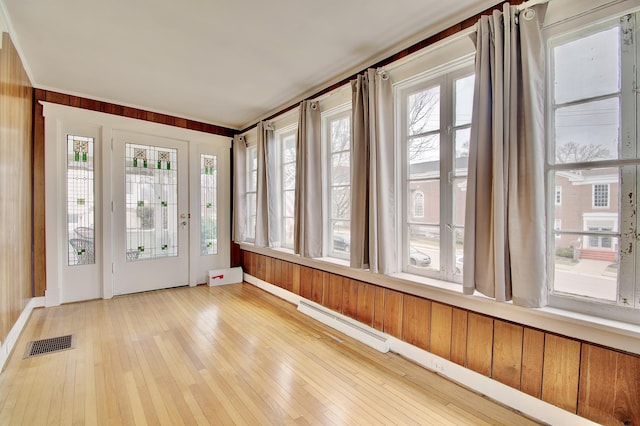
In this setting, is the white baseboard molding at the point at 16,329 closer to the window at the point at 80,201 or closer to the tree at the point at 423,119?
the window at the point at 80,201

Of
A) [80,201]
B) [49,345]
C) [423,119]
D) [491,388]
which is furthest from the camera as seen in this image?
[80,201]

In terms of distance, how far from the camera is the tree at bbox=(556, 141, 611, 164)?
4.85ft

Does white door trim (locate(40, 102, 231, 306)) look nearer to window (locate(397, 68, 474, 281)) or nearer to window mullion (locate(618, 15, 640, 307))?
window (locate(397, 68, 474, 281))

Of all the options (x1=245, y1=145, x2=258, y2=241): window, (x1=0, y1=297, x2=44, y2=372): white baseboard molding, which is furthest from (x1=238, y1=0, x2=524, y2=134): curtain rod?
(x1=0, y1=297, x2=44, y2=372): white baseboard molding

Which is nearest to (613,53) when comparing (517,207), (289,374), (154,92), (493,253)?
(517,207)

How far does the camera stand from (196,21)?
206 cm

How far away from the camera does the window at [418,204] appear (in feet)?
7.45

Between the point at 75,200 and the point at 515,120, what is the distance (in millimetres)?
4543

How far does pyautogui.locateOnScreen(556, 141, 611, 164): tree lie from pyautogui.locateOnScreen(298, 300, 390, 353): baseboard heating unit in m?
1.77

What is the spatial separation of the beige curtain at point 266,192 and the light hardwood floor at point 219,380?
1.19 m

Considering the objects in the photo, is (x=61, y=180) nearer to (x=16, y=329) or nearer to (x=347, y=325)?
(x=16, y=329)

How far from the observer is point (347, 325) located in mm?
2662

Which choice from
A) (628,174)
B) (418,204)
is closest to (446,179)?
(418,204)

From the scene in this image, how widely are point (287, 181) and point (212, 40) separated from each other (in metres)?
1.86
